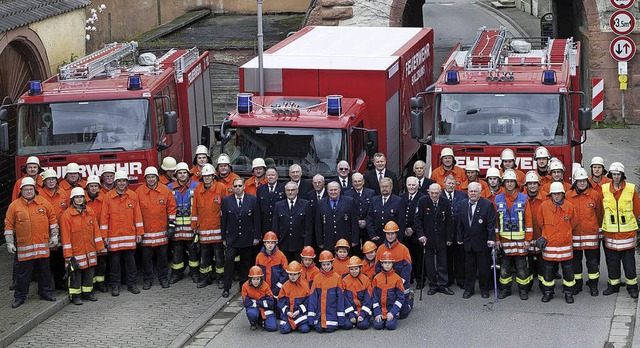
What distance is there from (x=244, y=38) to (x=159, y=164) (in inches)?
516

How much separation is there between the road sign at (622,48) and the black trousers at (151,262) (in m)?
12.9

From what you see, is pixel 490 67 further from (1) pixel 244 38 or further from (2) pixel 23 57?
(1) pixel 244 38

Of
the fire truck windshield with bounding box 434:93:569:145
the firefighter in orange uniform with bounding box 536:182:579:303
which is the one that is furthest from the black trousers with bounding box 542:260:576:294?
the fire truck windshield with bounding box 434:93:569:145

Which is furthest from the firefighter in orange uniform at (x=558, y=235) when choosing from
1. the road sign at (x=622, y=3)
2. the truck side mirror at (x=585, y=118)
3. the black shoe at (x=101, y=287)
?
the road sign at (x=622, y=3)

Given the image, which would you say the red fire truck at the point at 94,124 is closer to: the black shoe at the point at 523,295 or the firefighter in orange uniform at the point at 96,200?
the firefighter in orange uniform at the point at 96,200

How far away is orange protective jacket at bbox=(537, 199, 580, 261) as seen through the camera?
16609 millimetres

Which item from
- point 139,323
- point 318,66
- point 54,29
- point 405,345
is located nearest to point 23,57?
point 54,29

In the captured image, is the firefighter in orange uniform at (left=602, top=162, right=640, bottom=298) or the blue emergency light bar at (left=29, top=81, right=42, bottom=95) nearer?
the firefighter in orange uniform at (left=602, top=162, right=640, bottom=298)

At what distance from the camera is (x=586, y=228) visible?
55.4 ft

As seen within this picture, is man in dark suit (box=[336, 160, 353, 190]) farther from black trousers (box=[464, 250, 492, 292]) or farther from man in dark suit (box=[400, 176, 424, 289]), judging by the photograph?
black trousers (box=[464, 250, 492, 292])

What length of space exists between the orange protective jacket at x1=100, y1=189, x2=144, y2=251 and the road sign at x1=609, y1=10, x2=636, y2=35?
13409 millimetres

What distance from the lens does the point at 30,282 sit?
17812 millimetres

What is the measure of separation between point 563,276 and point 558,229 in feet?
2.08

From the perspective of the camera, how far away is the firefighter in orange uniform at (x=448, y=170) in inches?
712
